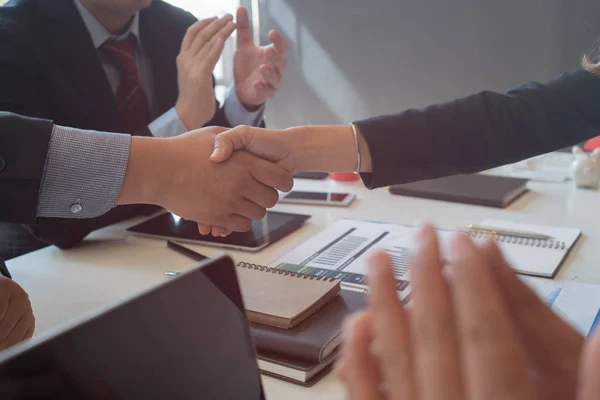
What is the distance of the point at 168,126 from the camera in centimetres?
141

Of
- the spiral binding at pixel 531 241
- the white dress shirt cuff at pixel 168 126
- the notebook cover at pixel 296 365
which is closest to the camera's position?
the notebook cover at pixel 296 365

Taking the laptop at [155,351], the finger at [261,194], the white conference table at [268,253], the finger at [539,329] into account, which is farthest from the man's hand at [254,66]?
the finger at [539,329]

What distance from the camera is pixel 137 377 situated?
414 mm

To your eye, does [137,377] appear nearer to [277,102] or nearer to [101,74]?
[101,74]

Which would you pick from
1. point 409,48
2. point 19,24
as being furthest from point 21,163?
point 409,48

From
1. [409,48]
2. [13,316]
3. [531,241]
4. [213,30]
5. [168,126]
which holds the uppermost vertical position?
[213,30]

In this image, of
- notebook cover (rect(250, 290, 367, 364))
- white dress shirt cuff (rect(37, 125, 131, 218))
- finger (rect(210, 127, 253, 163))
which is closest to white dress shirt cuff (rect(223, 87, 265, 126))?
finger (rect(210, 127, 253, 163))

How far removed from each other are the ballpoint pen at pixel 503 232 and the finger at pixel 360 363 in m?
0.81

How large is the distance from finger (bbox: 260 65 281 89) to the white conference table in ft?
1.11

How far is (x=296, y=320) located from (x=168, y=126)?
865 millimetres

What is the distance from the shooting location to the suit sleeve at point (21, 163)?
0.84 m

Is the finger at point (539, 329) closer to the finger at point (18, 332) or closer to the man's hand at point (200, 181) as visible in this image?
the finger at point (18, 332)

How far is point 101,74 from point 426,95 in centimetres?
124

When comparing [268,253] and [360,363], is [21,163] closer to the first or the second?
[268,253]
